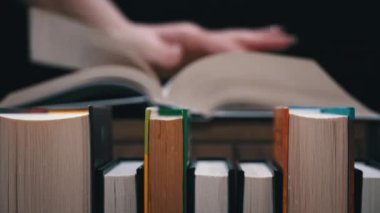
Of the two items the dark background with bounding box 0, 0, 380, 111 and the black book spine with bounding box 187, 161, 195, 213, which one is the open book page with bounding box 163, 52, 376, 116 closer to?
the dark background with bounding box 0, 0, 380, 111

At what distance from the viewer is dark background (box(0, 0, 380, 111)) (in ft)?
2.83

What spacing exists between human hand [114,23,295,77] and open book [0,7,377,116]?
0.08ft

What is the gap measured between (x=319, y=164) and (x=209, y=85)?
0.40 meters

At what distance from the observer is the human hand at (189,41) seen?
0.87 meters

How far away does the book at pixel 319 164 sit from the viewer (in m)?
0.49

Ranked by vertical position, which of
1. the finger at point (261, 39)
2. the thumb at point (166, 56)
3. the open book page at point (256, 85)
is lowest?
the open book page at point (256, 85)

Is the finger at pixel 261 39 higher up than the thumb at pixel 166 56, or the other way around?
the finger at pixel 261 39

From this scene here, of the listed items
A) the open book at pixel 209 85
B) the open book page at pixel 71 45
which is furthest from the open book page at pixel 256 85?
the open book page at pixel 71 45

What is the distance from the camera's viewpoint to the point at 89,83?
2.80ft

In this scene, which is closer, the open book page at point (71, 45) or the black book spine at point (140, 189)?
the black book spine at point (140, 189)

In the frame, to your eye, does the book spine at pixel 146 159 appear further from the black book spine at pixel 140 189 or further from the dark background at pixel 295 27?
the dark background at pixel 295 27

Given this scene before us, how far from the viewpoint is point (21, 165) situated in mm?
508

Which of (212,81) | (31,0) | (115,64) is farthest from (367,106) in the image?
(31,0)

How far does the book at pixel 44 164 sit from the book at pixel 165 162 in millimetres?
91
